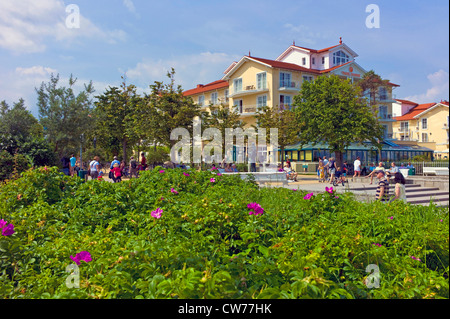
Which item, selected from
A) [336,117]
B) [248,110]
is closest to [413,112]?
[248,110]

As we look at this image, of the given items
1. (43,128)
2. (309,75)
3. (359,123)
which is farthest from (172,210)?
Result: (309,75)

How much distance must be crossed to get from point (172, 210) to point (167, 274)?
216 centimetres

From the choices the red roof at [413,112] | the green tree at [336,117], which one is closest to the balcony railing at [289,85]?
the green tree at [336,117]

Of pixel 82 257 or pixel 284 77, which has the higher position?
pixel 284 77

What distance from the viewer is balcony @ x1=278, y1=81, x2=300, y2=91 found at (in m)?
42.8

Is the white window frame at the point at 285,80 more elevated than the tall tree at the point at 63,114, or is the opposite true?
the white window frame at the point at 285,80

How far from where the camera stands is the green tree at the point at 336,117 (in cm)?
3225

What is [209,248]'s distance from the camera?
128 inches

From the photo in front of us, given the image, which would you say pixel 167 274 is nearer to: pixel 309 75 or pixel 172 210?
pixel 172 210

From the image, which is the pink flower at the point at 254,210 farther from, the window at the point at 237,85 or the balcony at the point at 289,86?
the window at the point at 237,85

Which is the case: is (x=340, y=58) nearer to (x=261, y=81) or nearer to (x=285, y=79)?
(x=285, y=79)

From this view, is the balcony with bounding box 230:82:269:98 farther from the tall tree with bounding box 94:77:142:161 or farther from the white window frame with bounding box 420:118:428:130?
the white window frame with bounding box 420:118:428:130

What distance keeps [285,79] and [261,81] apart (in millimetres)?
2977

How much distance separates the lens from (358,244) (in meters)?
3.14
